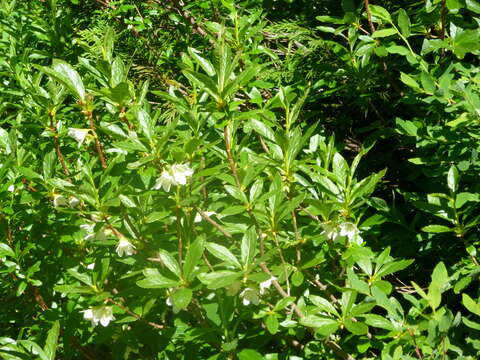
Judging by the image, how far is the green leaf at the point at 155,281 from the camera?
4.42ft

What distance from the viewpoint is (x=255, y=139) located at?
7.74 ft

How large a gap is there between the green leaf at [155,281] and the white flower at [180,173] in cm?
26

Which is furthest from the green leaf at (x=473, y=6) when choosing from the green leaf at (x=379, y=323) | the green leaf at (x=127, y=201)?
the green leaf at (x=127, y=201)

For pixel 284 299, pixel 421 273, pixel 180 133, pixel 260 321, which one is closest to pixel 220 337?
pixel 260 321

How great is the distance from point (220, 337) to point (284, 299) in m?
0.37

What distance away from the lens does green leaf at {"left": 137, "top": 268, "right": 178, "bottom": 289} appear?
1.35 metres

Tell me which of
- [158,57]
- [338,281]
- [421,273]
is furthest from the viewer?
[158,57]

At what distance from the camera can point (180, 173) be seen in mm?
1411

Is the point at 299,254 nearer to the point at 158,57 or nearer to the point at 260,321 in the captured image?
the point at 260,321

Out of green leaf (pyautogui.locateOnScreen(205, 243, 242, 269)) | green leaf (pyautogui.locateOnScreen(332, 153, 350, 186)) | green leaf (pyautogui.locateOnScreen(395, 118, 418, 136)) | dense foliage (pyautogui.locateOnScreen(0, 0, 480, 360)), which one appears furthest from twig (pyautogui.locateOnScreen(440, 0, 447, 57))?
green leaf (pyautogui.locateOnScreen(205, 243, 242, 269))

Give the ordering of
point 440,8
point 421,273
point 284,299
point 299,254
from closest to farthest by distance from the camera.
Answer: point 284,299, point 299,254, point 440,8, point 421,273

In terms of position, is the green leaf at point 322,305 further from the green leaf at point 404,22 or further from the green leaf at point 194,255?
the green leaf at point 404,22

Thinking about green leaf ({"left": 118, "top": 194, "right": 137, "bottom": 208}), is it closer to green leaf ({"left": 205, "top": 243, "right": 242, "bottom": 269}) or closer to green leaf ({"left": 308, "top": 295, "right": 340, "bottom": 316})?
green leaf ({"left": 205, "top": 243, "right": 242, "bottom": 269})

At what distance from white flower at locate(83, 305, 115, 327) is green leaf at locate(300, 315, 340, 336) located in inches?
24.0
